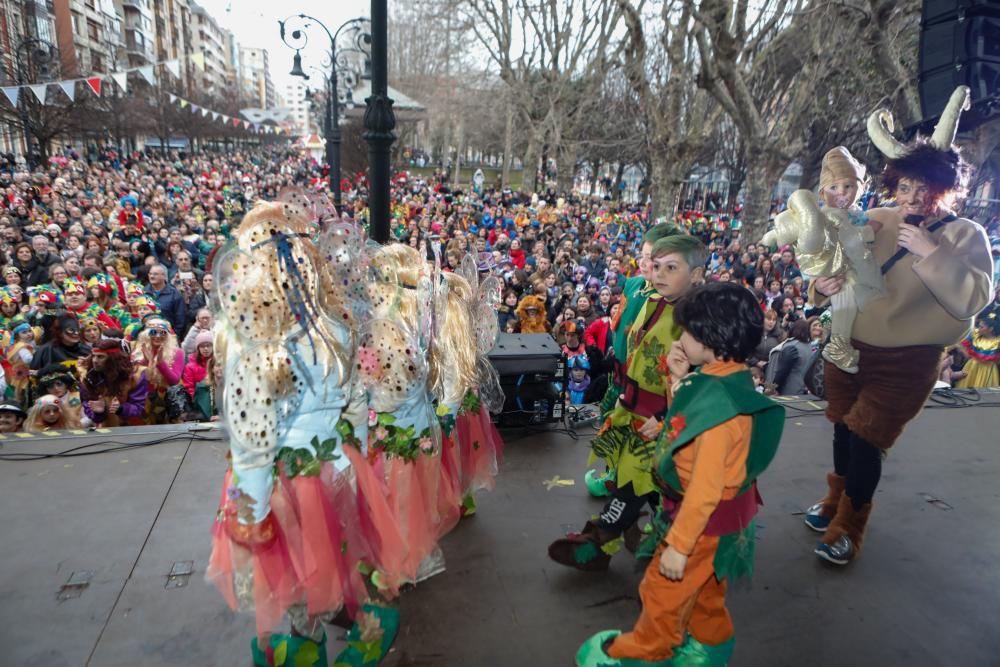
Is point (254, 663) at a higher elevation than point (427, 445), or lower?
lower

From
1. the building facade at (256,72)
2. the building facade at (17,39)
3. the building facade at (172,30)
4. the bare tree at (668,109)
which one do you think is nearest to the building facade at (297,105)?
the building facade at (256,72)

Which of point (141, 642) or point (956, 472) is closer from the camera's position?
point (141, 642)

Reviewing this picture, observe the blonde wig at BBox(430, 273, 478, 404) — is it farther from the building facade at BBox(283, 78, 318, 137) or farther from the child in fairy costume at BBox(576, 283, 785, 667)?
the building facade at BBox(283, 78, 318, 137)

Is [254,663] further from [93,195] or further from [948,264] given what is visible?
[93,195]

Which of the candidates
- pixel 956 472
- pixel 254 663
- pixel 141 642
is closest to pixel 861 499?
pixel 956 472

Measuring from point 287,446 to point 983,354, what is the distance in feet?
21.3

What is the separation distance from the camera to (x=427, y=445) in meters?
2.62

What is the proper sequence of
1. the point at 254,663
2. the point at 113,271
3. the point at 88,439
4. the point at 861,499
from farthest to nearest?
1. the point at 113,271
2. the point at 88,439
3. the point at 861,499
4. the point at 254,663

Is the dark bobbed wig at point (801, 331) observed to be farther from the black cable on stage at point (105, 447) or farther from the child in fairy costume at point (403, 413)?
the black cable on stage at point (105, 447)

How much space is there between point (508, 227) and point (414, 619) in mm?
13280

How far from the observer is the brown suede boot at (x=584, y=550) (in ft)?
9.29

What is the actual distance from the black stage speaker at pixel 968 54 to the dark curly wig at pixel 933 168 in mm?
771

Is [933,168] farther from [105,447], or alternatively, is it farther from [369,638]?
[105,447]

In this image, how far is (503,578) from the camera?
9.25 ft
